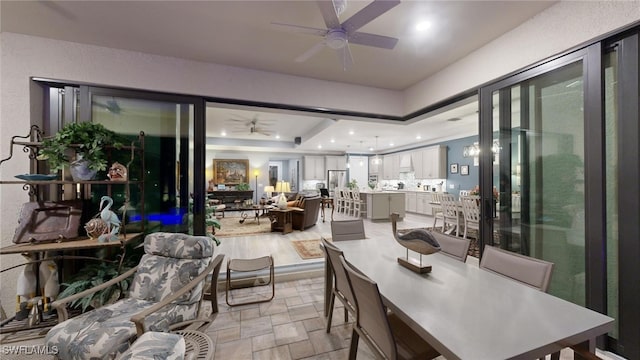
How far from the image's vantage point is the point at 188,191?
2814 mm

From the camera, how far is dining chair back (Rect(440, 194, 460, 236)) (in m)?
4.97

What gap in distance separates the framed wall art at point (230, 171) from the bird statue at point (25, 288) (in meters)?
7.62

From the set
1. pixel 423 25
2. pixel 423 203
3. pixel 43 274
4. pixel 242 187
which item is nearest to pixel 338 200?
pixel 423 203

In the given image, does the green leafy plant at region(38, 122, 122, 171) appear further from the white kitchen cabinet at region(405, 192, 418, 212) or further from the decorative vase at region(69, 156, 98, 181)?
the white kitchen cabinet at region(405, 192, 418, 212)

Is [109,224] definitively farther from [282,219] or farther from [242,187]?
[242,187]

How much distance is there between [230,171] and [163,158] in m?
7.31

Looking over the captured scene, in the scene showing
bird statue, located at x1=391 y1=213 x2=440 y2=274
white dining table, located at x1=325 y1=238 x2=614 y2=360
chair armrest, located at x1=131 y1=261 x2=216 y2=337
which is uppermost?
bird statue, located at x1=391 y1=213 x2=440 y2=274

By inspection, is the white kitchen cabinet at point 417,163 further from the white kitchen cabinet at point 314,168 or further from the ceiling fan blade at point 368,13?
the ceiling fan blade at point 368,13

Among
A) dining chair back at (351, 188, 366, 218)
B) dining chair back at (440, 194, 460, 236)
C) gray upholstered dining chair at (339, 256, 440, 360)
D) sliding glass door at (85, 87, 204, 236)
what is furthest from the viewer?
dining chair back at (351, 188, 366, 218)

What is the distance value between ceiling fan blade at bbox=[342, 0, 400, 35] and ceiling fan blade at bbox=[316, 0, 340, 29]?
0.27 feet

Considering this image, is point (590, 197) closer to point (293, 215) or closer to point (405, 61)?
point (405, 61)

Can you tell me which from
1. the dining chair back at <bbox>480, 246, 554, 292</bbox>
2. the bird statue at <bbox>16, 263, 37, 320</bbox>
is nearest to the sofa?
the bird statue at <bbox>16, 263, 37, 320</bbox>

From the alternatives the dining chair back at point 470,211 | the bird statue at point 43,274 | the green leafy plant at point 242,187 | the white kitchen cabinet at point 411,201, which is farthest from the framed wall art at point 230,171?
the dining chair back at point 470,211

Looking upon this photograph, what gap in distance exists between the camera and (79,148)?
2240 millimetres
